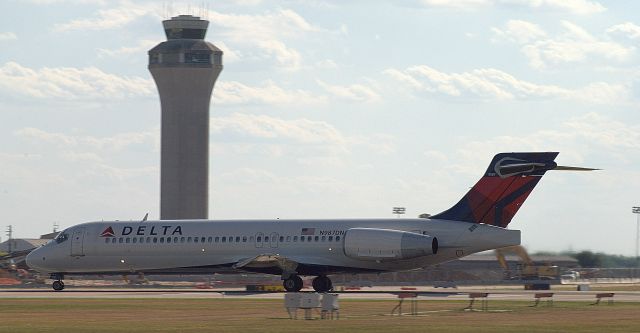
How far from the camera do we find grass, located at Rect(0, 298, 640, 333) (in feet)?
104

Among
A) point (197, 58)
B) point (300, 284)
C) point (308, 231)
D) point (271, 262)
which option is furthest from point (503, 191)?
point (197, 58)

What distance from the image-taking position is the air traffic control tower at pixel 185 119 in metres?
131

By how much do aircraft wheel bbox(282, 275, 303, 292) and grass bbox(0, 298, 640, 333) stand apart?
27.6ft

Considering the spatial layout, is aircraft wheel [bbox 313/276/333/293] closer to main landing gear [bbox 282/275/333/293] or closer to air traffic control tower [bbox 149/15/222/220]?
main landing gear [bbox 282/275/333/293]

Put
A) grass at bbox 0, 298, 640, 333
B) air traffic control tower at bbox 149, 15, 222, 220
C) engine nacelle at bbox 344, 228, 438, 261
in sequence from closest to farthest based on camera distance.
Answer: grass at bbox 0, 298, 640, 333 < engine nacelle at bbox 344, 228, 438, 261 < air traffic control tower at bbox 149, 15, 222, 220

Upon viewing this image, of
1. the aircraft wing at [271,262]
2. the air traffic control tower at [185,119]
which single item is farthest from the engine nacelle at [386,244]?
the air traffic control tower at [185,119]

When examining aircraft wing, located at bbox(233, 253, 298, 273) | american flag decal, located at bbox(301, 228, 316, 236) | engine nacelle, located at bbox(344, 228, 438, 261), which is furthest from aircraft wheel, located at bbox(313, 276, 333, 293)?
engine nacelle, located at bbox(344, 228, 438, 261)

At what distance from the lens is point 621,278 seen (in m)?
86.6

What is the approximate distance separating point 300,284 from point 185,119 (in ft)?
259

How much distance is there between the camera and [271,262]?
175ft

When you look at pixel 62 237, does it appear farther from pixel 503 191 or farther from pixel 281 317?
pixel 281 317

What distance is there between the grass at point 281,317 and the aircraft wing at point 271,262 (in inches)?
298

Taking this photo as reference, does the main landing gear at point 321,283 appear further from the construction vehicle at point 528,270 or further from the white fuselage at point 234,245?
the construction vehicle at point 528,270

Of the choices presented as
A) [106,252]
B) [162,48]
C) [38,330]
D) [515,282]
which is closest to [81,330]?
[38,330]
